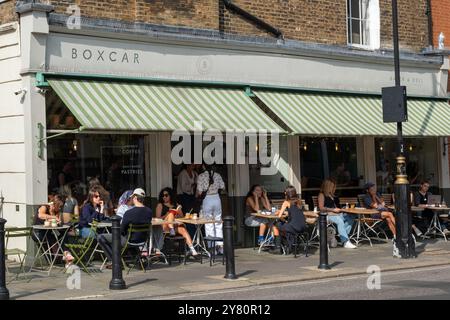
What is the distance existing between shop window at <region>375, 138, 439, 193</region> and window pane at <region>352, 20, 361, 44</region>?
103 inches

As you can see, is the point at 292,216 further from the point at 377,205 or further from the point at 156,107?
the point at 156,107

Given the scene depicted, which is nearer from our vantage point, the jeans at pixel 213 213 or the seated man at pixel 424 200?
the jeans at pixel 213 213

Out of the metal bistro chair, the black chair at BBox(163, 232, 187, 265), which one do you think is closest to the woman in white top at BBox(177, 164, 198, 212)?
the black chair at BBox(163, 232, 187, 265)

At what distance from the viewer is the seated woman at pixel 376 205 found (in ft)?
56.5

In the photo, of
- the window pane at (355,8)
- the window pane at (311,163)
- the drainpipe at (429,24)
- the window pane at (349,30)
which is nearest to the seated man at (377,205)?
the window pane at (311,163)

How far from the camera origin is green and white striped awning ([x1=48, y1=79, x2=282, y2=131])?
13531mm

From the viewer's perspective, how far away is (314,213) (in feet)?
54.0

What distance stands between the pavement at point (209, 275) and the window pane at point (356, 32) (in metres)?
5.88

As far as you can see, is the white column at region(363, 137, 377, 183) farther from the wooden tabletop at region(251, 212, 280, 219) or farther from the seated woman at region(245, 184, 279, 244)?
the wooden tabletop at region(251, 212, 280, 219)

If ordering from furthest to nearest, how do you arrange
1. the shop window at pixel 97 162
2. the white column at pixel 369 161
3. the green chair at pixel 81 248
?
the white column at pixel 369 161 → the shop window at pixel 97 162 → the green chair at pixel 81 248

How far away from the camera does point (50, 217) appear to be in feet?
43.5

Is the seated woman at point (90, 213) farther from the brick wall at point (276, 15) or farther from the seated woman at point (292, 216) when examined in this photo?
the seated woman at point (292, 216)

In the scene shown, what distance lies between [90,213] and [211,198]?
3102 millimetres
